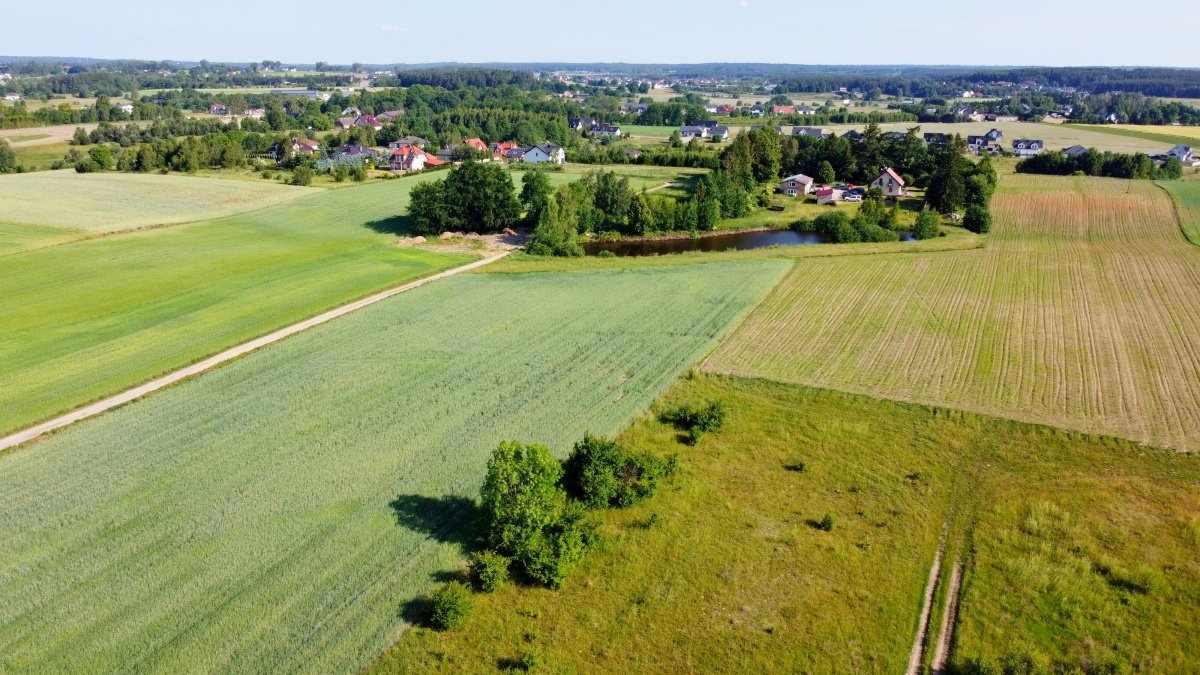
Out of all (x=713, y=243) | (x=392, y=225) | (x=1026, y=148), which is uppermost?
(x=1026, y=148)

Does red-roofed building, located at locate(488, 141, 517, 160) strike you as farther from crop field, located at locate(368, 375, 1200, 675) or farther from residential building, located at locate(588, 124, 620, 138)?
crop field, located at locate(368, 375, 1200, 675)

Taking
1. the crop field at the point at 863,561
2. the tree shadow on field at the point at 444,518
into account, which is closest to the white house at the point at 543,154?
the crop field at the point at 863,561

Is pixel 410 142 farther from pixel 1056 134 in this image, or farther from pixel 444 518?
pixel 1056 134

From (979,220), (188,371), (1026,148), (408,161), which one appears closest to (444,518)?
(188,371)

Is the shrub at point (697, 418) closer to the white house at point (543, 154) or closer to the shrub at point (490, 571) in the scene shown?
the shrub at point (490, 571)

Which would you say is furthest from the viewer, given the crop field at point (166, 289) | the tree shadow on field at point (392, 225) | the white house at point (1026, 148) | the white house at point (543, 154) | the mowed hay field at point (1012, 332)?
the white house at point (1026, 148)

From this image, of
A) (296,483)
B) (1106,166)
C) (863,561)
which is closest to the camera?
(863,561)
